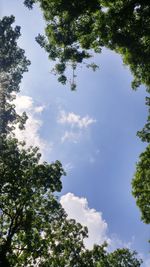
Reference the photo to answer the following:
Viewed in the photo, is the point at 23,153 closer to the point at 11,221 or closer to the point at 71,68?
the point at 11,221

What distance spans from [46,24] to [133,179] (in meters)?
15.1

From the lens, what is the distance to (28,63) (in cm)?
3441

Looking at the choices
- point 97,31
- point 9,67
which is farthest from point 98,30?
point 9,67

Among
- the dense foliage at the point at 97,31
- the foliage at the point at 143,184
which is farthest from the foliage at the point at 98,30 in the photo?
the foliage at the point at 143,184

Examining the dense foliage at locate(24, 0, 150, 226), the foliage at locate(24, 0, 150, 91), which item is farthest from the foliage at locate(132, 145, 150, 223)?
the foliage at locate(24, 0, 150, 91)

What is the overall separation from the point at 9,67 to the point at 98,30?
12.5 m

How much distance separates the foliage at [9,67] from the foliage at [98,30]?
7083mm

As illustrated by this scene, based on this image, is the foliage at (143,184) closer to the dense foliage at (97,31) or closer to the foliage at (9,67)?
the dense foliage at (97,31)

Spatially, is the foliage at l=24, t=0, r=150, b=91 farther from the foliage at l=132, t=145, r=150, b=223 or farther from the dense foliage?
the foliage at l=132, t=145, r=150, b=223

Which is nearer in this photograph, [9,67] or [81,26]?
[81,26]

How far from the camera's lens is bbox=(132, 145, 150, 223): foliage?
29.1 m

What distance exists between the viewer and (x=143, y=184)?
1151 inches

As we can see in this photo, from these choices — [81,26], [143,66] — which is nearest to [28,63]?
[81,26]

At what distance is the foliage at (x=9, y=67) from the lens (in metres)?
32.2
